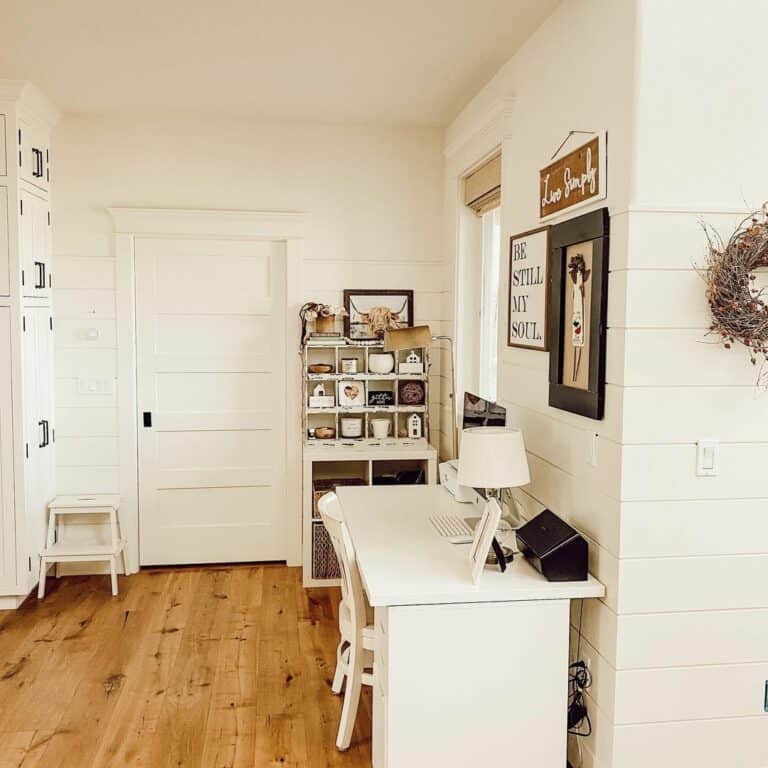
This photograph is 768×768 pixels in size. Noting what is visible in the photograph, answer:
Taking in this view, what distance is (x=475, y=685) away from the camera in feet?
8.11

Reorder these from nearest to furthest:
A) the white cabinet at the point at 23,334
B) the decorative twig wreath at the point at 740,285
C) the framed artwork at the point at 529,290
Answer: the decorative twig wreath at the point at 740,285, the framed artwork at the point at 529,290, the white cabinet at the point at 23,334

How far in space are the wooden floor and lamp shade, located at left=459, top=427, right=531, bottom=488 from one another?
3.50 feet

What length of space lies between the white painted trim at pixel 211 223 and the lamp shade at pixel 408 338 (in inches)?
39.4

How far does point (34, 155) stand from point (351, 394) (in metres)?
2.12

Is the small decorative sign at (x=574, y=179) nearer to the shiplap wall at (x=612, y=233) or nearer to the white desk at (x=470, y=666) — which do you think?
the shiplap wall at (x=612, y=233)

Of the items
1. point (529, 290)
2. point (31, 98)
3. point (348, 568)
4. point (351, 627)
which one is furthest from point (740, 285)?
point (31, 98)

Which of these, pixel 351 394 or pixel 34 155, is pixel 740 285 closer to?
pixel 351 394

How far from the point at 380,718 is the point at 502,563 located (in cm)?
62

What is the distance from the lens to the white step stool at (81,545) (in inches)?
174

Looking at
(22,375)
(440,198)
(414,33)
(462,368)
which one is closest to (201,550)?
(22,375)

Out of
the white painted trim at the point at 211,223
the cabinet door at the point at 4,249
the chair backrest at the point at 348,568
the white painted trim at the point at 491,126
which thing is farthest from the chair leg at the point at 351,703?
the white painted trim at the point at 211,223

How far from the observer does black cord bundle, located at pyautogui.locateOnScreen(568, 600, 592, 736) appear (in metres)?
2.67

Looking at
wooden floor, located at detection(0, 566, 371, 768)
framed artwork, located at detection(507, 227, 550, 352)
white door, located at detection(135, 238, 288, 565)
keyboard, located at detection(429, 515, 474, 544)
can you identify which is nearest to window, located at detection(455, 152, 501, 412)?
framed artwork, located at detection(507, 227, 550, 352)

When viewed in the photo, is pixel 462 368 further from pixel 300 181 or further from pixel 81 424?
pixel 81 424
